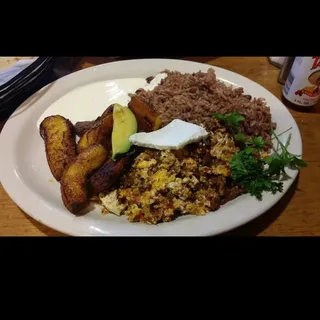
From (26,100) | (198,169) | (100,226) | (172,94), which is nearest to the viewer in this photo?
(100,226)

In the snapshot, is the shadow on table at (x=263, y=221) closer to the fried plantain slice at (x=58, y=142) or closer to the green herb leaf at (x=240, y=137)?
the green herb leaf at (x=240, y=137)

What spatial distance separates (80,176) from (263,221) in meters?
0.77

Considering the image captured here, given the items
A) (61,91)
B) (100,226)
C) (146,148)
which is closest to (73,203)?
(100,226)

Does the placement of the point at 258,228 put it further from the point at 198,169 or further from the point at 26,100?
the point at 26,100

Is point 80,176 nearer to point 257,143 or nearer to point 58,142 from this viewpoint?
point 58,142

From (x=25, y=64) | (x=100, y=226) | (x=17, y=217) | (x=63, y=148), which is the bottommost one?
(x=17, y=217)

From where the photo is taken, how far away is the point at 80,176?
1.46 meters

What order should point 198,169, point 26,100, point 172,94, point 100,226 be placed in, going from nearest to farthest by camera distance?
point 100,226 → point 198,169 → point 172,94 → point 26,100

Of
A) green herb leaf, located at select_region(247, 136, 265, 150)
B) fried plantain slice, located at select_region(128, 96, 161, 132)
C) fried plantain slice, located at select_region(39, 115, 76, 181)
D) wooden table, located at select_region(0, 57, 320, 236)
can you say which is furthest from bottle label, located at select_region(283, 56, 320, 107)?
fried plantain slice, located at select_region(39, 115, 76, 181)

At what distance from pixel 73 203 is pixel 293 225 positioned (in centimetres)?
90

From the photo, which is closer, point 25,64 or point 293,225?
point 293,225

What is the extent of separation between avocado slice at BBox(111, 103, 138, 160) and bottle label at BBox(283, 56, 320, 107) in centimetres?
91

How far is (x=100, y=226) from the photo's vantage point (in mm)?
1384

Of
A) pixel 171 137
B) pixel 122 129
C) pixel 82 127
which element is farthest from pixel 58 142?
pixel 171 137
